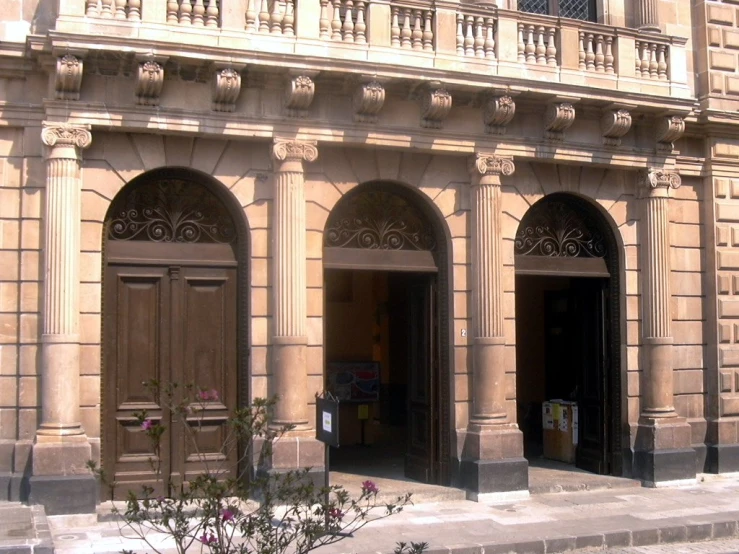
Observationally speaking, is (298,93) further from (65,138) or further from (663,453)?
(663,453)

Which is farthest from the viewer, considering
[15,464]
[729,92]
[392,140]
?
[729,92]

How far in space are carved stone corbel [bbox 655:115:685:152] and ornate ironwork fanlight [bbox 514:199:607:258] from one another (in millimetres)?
1623

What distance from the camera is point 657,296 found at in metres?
14.6

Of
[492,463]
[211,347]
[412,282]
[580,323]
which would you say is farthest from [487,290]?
[211,347]

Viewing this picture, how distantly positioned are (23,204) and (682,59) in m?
10.3

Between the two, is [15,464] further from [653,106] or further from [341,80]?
[653,106]

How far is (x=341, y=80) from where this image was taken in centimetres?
1261

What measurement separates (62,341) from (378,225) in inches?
188

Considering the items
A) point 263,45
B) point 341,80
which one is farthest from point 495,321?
point 263,45

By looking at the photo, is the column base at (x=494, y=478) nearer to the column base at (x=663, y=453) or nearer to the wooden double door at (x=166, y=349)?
the column base at (x=663, y=453)

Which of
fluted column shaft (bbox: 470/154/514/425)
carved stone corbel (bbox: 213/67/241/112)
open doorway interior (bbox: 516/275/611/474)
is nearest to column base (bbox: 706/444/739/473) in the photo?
open doorway interior (bbox: 516/275/611/474)

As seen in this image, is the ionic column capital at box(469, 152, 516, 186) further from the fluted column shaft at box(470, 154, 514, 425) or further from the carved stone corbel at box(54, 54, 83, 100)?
the carved stone corbel at box(54, 54, 83, 100)

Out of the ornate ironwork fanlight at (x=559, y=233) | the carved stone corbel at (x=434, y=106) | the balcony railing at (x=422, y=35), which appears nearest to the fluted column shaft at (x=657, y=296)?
the ornate ironwork fanlight at (x=559, y=233)

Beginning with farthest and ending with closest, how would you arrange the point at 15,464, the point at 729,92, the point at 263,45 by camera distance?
the point at 729,92 → the point at 263,45 → the point at 15,464
